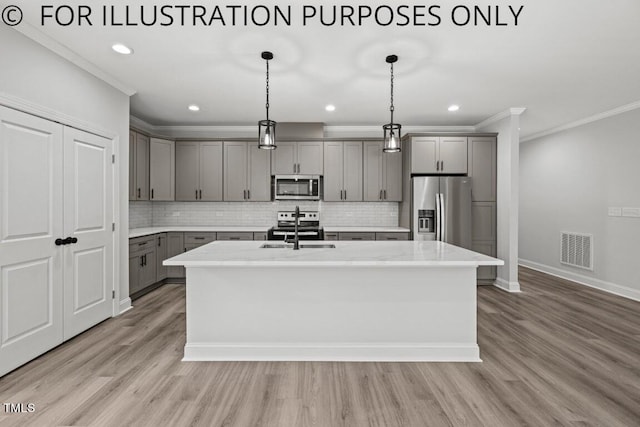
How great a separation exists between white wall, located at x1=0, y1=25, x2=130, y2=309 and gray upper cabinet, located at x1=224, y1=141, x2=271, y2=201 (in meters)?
1.74

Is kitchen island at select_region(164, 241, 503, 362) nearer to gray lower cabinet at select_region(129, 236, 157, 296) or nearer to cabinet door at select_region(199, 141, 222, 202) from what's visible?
gray lower cabinet at select_region(129, 236, 157, 296)

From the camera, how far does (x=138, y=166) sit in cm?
476

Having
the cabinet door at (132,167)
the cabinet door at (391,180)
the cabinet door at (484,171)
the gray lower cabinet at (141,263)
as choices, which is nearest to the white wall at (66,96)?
the gray lower cabinet at (141,263)

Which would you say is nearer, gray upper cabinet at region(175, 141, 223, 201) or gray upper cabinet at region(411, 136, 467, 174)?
gray upper cabinet at region(411, 136, 467, 174)

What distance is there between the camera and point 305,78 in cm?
359

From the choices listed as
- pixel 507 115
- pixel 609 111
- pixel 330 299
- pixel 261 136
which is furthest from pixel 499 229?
pixel 261 136

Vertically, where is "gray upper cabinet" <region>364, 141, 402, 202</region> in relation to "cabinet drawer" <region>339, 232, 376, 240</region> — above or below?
above

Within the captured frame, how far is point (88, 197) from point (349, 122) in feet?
12.2

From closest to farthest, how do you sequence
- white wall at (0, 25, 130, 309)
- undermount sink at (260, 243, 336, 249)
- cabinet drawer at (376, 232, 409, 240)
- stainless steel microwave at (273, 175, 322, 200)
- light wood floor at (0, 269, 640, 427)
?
light wood floor at (0, 269, 640, 427)
white wall at (0, 25, 130, 309)
undermount sink at (260, 243, 336, 249)
cabinet drawer at (376, 232, 409, 240)
stainless steel microwave at (273, 175, 322, 200)

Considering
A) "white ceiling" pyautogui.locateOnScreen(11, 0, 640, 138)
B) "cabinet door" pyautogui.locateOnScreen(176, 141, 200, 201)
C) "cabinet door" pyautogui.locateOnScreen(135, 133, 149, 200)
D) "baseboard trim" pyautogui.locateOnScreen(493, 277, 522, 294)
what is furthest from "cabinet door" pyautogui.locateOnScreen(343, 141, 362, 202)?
"cabinet door" pyautogui.locateOnScreen(135, 133, 149, 200)

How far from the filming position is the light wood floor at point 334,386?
1950mm

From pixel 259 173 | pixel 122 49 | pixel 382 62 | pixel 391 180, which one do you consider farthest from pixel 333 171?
pixel 122 49

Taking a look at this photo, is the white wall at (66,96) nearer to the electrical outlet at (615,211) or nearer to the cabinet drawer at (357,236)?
the cabinet drawer at (357,236)

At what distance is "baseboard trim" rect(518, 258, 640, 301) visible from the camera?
14.9ft
